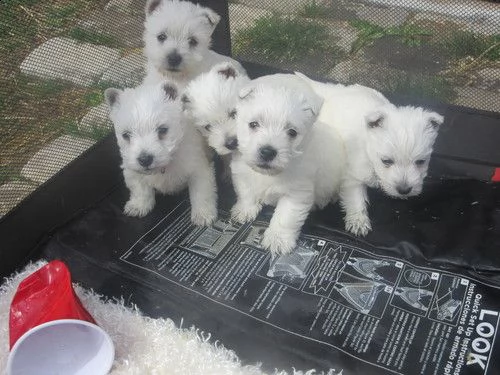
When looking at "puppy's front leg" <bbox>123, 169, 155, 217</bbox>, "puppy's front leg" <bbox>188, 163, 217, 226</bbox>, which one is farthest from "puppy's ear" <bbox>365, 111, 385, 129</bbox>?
"puppy's front leg" <bbox>123, 169, 155, 217</bbox>

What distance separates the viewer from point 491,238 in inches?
107

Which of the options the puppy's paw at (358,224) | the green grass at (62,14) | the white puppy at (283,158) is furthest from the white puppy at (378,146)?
the green grass at (62,14)

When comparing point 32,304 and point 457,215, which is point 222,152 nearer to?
point 32,304

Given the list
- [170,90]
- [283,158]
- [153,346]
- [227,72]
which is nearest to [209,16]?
[227,72]

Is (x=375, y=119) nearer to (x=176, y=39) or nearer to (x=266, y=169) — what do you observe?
(x=266, y=169)

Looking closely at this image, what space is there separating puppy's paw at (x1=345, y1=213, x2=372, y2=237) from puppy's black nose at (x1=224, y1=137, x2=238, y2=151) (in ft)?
2.45

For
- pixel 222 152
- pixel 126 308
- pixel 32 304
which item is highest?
pixel 222 152

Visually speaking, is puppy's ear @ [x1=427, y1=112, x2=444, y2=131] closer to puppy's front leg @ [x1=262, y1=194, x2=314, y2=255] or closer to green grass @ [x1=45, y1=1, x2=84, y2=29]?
puppy's front leg @ [x1=262, y1=194, x2=314, y2=255]

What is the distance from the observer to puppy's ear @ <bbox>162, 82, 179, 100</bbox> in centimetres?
276

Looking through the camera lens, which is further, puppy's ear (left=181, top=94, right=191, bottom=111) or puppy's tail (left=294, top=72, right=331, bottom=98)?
puppy's tail (left=294, top=72, right=331, bottom=98)

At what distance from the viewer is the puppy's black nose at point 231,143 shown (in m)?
2.66

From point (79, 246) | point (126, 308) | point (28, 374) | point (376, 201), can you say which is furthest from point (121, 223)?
point (376, 201)

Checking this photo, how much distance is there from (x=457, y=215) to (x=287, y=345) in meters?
1.28

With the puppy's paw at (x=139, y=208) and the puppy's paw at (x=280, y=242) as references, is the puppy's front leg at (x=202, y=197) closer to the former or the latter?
the puppy's paw at (x=139, y=208)
